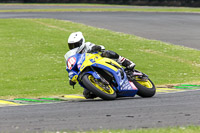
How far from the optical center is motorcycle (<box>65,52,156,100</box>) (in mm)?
10703

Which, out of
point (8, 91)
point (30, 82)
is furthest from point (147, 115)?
point (30, 82)

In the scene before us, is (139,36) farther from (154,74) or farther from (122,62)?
(122,62)

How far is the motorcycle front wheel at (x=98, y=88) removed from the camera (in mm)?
10516

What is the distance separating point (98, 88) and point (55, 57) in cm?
1110

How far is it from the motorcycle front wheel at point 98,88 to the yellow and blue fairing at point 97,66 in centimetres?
14

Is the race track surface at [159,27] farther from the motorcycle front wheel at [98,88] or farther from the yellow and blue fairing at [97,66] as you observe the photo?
the motorcycle front wheel at [98,88]

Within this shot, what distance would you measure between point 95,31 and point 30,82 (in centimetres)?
1592

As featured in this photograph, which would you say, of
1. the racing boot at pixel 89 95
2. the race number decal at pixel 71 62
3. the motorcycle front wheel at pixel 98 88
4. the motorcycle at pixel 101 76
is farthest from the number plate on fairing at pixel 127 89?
the race number decal at pixel 71 62

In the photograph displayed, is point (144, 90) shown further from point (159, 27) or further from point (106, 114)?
point (159, 27)

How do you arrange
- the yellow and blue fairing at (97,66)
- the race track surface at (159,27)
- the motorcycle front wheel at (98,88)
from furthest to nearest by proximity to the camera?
the race track surface at (159,27) → the yellow and blue fairing at (97,66) → the motorcycle front wheel at (98,88)

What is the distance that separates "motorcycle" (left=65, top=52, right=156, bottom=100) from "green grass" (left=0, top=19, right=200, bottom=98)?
2.36 m

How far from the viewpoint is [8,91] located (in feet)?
45.7

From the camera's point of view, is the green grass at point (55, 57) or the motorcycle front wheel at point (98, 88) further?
the green grass at point (55, 57)

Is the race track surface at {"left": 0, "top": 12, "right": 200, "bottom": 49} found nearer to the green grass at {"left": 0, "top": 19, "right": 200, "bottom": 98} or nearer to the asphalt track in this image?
the green grass at {"left": 0, "top": 19, "right": 200, "bottom": 98}
